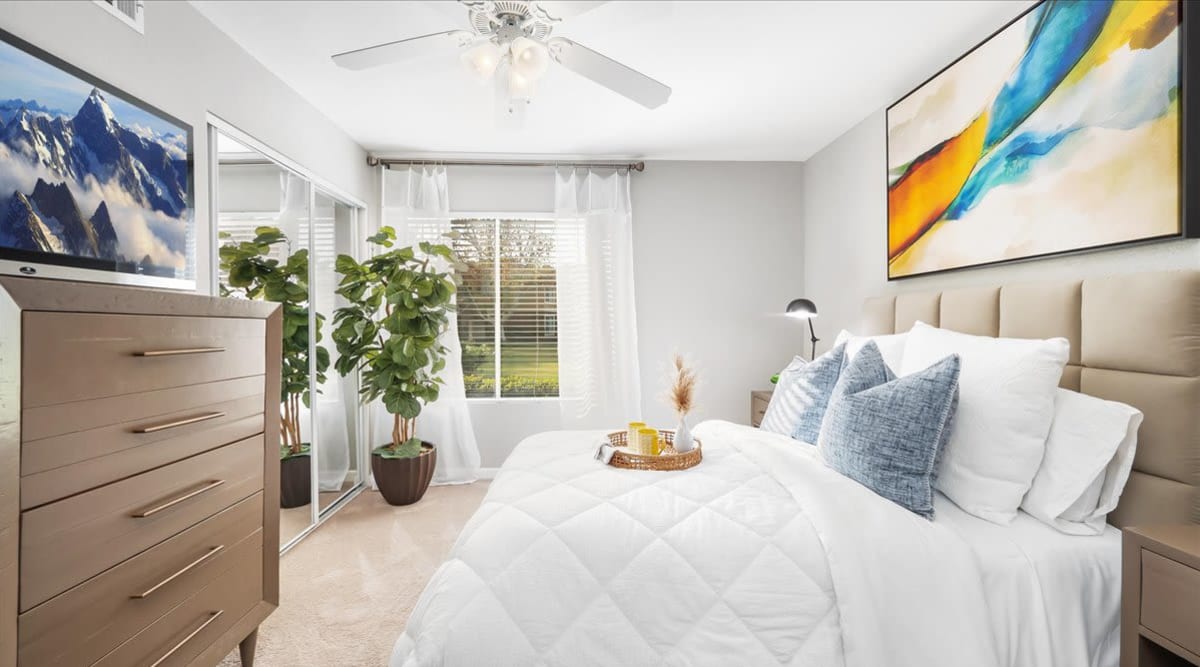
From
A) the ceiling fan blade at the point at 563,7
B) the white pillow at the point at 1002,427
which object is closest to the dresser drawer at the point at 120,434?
the ceiling fan blade at the point at 563,7

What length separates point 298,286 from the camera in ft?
9.32

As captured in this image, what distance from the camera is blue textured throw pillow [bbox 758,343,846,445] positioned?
2182 mm

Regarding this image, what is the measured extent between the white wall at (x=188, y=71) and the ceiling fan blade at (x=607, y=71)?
149 cm

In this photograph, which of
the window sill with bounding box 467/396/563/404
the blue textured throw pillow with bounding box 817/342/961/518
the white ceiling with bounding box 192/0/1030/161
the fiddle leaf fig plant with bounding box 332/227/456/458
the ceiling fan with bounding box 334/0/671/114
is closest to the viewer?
the blue textured throw pillow with bounding box 817/342/961/518

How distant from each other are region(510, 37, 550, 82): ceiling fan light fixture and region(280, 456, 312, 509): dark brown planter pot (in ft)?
7.98

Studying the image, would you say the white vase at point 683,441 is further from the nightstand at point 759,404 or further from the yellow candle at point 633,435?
the nightstand at point 759,404

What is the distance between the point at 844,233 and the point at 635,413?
1964 millimetres

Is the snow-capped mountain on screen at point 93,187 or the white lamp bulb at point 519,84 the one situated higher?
the white lamp bulb at point 519,84

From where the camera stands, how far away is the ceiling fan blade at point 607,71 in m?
1.77

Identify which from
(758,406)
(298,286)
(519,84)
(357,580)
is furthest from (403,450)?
(519,84)

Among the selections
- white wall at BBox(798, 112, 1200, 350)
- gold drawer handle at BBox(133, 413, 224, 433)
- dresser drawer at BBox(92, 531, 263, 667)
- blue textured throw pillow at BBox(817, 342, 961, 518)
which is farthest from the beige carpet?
white wall at BBox(798, 112, 1200, 350)

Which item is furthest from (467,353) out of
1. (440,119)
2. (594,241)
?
(440,119)

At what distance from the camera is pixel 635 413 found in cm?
395

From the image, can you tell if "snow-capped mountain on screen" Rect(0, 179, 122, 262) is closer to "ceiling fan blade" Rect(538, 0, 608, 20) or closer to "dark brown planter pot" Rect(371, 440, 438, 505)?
"ceiling fan blade" Rect(538, 0, 608, 20)
